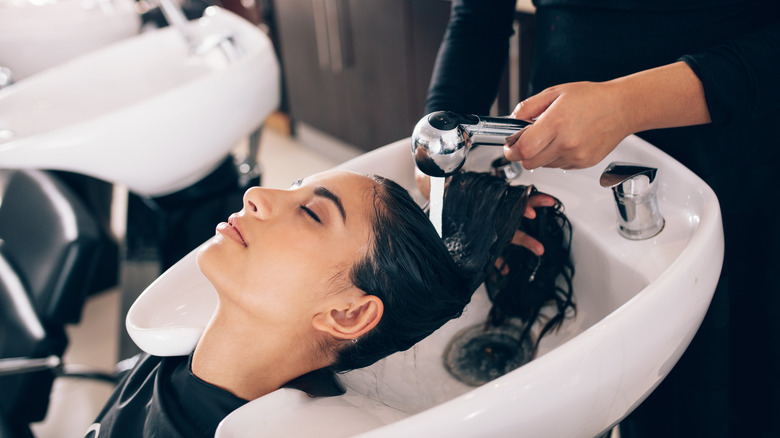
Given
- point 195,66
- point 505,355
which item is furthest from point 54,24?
point 505,355

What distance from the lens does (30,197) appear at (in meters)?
1.29

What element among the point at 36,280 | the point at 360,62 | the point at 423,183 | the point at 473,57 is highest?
the point at 473,57

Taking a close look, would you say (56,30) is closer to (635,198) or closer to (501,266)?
(501,266)

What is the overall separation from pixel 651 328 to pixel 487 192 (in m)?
0.33

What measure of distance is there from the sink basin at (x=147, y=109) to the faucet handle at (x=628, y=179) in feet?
3.03

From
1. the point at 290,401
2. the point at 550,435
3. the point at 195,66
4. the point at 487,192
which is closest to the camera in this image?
the point at 550,435

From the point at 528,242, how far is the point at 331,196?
0.28 meters

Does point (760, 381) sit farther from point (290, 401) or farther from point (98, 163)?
point (98, 163)

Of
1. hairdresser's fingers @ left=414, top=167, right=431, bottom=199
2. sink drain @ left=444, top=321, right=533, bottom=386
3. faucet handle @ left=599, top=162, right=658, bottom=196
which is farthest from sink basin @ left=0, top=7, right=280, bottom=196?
faucet handle @ left=599, top=162, right=658, bottom=196

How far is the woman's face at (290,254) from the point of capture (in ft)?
2.62

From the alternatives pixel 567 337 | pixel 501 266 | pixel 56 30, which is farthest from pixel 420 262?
pixel 56 30

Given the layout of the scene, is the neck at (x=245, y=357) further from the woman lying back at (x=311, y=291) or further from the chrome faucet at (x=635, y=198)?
the chrome faucet at (x=635, y=198)

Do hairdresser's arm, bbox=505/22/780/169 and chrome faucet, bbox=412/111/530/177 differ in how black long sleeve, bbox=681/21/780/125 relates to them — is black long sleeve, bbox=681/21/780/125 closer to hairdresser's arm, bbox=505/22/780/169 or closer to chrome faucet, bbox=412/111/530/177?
hairdresser's arm, bbox=505/22/780/169

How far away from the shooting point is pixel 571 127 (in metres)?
0.70
